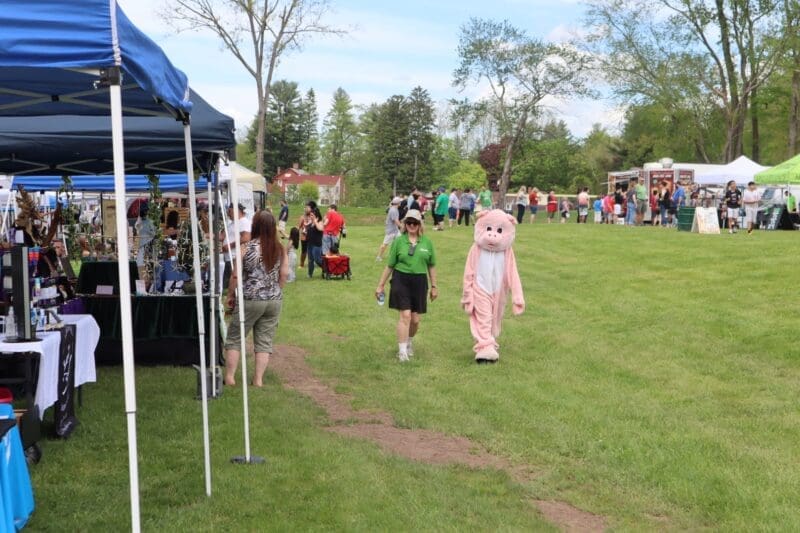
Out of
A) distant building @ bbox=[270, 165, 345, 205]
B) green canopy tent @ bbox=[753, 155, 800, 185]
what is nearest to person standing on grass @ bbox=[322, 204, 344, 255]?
green canopy tent @ bbox=[753, 155, 800, 185]

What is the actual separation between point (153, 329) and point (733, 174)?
101 feet

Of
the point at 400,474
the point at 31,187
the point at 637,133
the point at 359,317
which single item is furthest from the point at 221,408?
the point at 637,133

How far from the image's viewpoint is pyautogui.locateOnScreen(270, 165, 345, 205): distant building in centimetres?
6376

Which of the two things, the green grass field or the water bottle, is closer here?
the green grass field

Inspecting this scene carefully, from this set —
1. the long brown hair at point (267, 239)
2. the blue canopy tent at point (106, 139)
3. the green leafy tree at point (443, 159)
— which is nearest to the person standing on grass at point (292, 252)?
the blue canopy tent at point (106, 139)

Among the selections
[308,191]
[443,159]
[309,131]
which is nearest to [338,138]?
[309,131]

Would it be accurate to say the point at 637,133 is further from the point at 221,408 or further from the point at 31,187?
the point at 221,408

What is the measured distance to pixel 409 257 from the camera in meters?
10.6

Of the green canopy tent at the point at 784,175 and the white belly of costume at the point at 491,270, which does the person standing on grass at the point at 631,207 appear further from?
the white belly of costume at the point at 491,270

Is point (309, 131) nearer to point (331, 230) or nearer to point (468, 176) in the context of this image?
point (468, 176)

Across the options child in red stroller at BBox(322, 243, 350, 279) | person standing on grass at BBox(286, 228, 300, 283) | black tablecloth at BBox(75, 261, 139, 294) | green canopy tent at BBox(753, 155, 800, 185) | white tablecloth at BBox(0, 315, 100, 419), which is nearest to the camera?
white tablecloth at BBox(0, 315, 100, 419)

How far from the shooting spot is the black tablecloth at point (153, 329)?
35.2 ft

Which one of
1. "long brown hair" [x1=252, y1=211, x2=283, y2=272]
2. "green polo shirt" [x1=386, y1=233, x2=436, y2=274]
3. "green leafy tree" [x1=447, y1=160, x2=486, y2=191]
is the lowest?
"green polo shirt" [x1=386, y1=233, x2=436, y2=274]

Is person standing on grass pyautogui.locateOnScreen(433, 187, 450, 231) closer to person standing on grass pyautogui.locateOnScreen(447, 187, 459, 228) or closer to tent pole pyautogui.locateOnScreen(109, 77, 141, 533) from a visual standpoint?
person standing on grass pyautogui.locateOnScreen(447, 187, 459, 228)
